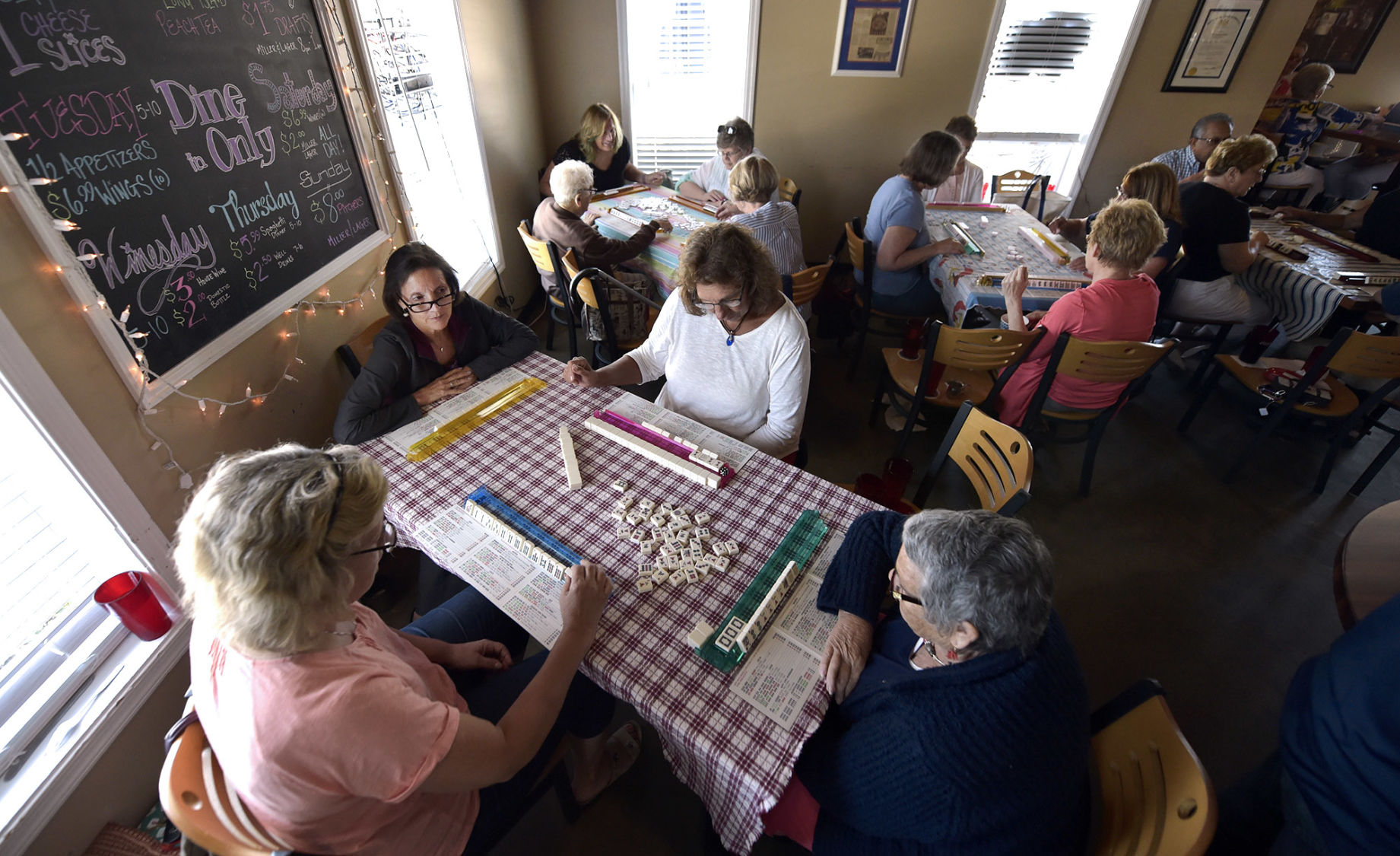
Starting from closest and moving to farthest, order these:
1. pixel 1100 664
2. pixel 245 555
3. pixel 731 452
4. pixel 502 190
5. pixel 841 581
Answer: pixel 245 555 → pixel 841 581 → pixel 731 452 → pixel 1100 664 → pixel 502 190

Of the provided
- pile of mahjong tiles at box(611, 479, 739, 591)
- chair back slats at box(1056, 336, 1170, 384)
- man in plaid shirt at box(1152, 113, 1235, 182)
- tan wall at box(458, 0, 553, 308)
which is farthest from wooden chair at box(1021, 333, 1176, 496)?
tan wall at box(458, 0, 553, 308)

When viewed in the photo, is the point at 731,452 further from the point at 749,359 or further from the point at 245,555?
the point at 245,555

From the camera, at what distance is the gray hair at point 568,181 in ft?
10.7

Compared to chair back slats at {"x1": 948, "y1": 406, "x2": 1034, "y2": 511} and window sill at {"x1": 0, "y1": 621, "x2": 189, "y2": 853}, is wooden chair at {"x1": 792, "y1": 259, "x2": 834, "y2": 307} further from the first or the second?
window sill at {"x1": 0, "y1": 621, "x2": 189, "y2": 853}

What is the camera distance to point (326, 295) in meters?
2.17

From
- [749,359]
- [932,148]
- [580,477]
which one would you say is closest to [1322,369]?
[932,148]

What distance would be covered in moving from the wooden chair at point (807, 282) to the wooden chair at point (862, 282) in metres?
0.42

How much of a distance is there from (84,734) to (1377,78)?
10413mm

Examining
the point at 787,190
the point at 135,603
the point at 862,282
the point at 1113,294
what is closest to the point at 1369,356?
the point at 1113,294

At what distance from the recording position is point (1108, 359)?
2336mm

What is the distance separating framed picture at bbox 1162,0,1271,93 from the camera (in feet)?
13.7

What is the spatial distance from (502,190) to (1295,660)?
16.5 feet

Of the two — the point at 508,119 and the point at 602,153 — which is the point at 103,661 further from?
the point at 602,153

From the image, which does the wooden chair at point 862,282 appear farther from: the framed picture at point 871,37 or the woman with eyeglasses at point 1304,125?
the woman with eyeglasses at point 1304,125
